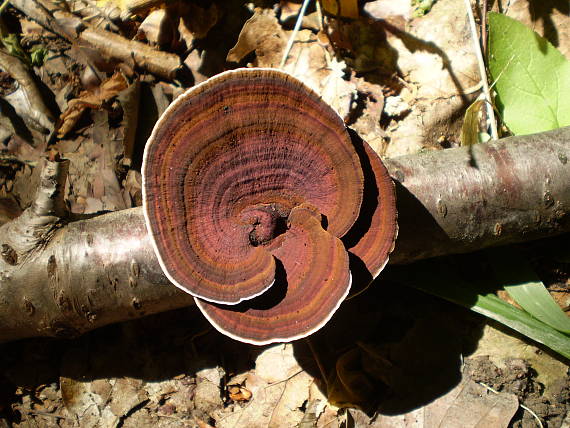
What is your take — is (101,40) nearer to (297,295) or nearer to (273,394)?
(297,295)

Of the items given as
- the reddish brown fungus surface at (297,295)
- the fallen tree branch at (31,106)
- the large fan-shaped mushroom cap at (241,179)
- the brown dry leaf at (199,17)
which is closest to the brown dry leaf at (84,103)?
the fallen tree branch at (31,106)

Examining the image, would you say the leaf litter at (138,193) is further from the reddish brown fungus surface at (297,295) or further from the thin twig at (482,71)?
the reddish brown fungus surface at (297,295)

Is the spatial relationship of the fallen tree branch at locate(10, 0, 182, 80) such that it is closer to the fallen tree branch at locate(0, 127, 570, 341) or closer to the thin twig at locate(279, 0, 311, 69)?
the thin twig at locate(279, 0, 311, 69)

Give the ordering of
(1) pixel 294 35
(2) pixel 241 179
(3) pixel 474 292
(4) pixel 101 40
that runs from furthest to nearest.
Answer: (4) pixel 101 40
(1) pixel 294 35
(3) pixel 474 292
(2) pixel 241 179

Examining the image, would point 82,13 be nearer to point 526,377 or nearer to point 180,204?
point 180,204

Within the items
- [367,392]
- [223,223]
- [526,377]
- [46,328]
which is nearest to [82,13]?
[46,328]

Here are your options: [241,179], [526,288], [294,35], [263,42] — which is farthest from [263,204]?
[263,42]

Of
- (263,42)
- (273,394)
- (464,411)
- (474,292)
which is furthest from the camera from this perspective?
(263,42)

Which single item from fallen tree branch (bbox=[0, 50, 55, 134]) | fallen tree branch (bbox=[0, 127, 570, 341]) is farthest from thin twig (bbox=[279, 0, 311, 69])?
fallen tree branch (bbox=[0, 50, 55, 134])
